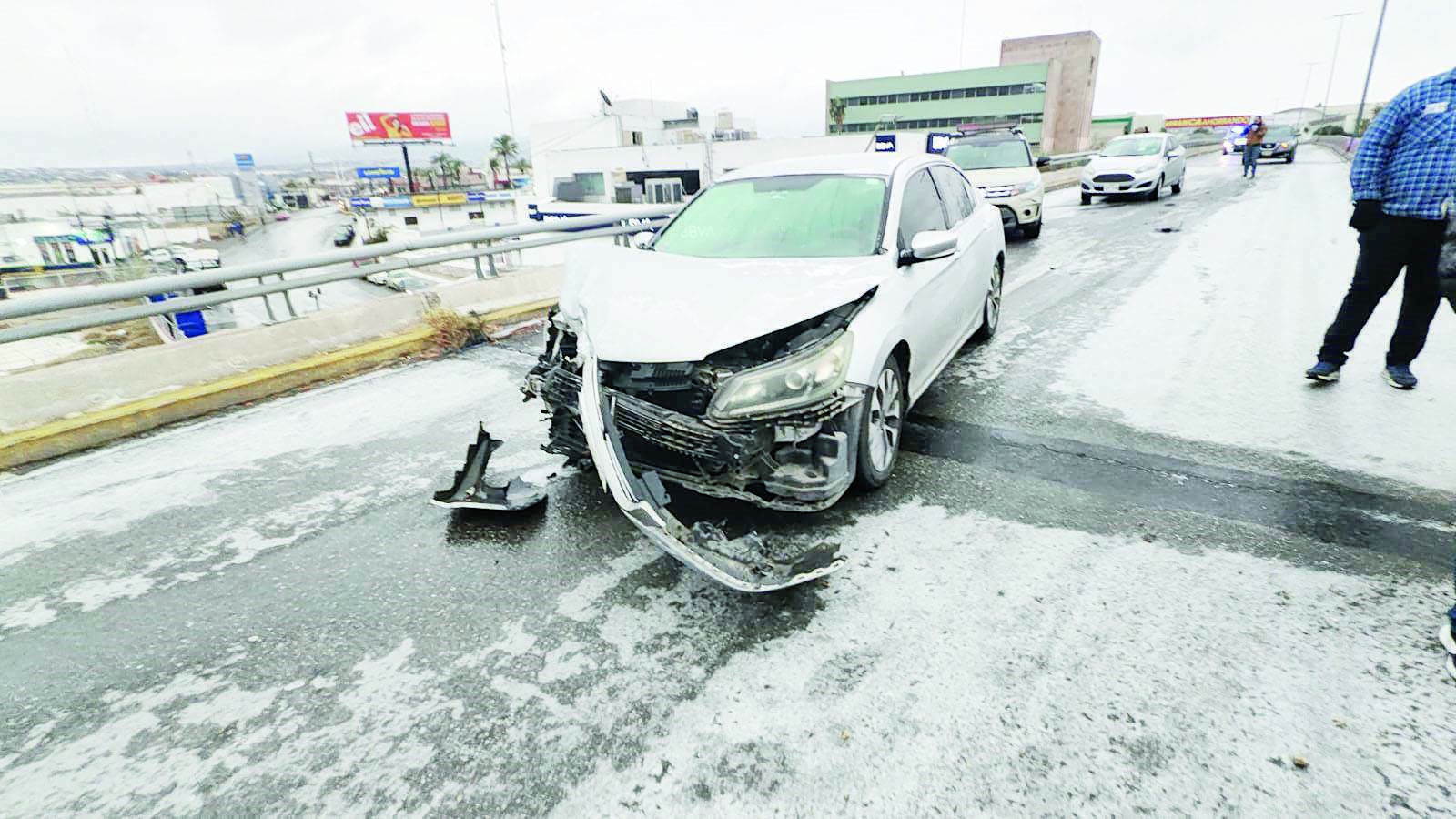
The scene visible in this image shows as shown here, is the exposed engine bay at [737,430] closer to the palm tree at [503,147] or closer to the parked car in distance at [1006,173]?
the parked car in distance at [1006,173]

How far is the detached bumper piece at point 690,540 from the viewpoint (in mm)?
2672

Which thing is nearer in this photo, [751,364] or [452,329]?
[751,364]

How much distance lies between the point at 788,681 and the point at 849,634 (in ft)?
1.18

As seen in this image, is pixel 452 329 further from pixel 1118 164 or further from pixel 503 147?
pixel 503 147

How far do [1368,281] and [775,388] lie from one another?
4.41 metres

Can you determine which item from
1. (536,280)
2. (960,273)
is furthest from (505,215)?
(960,273)

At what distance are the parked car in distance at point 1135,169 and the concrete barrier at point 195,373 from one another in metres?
15.7

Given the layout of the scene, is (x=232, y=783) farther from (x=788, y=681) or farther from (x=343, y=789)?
(x=788, y=681)

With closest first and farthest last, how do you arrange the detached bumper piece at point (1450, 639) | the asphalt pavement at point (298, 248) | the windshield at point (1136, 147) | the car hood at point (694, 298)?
1. the detached bumper piece at point (1450, 639)
2. the car hood at point (694, 298)
3. the windshield at point (1136, 147)
4. the asphalt pavement at point (298, 248)

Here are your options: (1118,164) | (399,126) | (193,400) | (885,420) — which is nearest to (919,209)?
(885,420)

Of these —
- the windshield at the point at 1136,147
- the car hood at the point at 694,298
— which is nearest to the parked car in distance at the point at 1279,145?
the windshield at the point at 1136,147

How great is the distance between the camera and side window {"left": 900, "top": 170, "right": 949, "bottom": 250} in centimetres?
430

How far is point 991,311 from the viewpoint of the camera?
253 inches

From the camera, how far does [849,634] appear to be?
8.75ft
